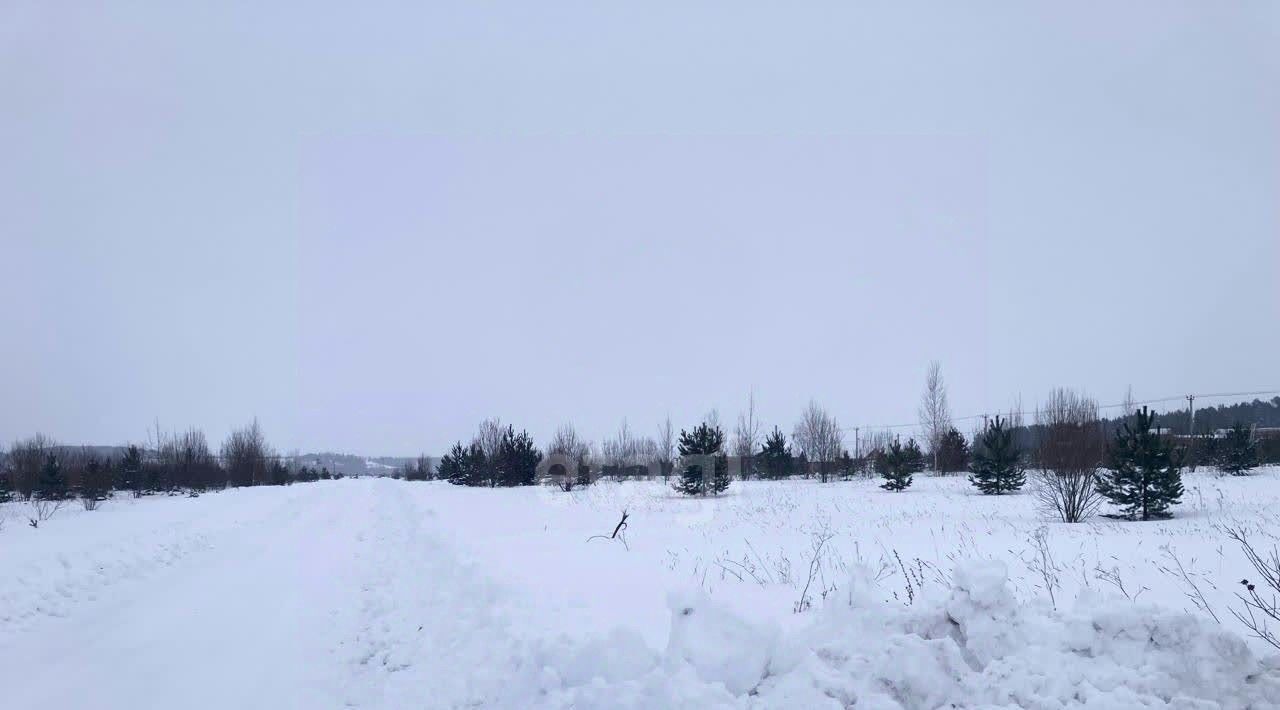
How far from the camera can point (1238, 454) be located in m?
29.8

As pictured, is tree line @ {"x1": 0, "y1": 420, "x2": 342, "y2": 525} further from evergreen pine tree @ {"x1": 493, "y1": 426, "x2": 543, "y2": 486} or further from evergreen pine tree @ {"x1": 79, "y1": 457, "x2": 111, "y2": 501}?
evergreen pine tree @ {"x1": 493, "y1": 426, "x2": 543, "y2": 486}

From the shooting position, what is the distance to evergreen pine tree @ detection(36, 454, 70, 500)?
3428 centimetres

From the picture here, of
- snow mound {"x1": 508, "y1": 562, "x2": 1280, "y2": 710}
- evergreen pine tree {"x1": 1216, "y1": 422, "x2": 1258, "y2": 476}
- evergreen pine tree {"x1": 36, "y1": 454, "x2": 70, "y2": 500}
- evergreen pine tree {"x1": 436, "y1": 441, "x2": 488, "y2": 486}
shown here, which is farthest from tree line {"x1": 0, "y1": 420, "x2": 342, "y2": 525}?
evergreen pine tree {"x1": 1216, "y1": 422, "x2": 1258, "y2": 476}

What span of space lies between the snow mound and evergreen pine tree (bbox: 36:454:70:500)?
41797 millimetres

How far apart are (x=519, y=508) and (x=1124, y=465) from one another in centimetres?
1626

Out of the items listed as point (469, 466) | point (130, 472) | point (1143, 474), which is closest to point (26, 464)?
point (130, 472)

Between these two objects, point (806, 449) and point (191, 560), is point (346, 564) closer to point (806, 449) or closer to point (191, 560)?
point (191, 560)

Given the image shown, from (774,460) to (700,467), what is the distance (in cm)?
1657

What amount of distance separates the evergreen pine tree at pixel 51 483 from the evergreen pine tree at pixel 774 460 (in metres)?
38.1

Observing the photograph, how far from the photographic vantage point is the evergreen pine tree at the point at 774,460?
41062 mm

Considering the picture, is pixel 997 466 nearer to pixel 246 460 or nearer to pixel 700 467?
pixel 700 467

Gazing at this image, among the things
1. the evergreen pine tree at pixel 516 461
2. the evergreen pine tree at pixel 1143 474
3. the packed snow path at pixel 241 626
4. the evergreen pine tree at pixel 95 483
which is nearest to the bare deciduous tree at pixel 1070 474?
the evergreen pine tree at pixel 1143 474

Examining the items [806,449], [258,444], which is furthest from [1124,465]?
[258,444]

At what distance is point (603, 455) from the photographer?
219ft
